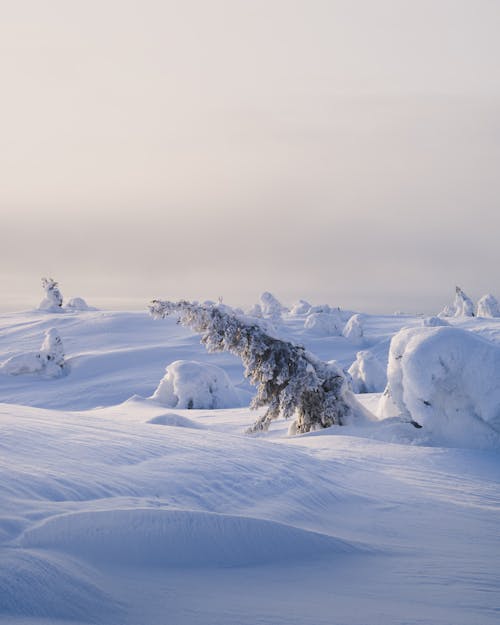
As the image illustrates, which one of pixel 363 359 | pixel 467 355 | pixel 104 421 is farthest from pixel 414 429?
pixel 363 359

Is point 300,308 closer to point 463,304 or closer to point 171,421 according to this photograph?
point 463,304

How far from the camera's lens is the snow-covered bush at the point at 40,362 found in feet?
106

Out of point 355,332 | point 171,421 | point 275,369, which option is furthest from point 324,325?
point 171,421

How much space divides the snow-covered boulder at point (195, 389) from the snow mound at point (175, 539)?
18.2 metres

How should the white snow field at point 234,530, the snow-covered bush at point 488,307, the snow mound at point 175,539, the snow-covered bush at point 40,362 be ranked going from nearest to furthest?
the white snow field at point 234,530 < the snow mound at point 175,539 < the snow-covered bush at point 40,362 < the snow-covered bush at point 488,307

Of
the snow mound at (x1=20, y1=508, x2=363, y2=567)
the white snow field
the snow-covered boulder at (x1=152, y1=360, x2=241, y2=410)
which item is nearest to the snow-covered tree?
the white snow field

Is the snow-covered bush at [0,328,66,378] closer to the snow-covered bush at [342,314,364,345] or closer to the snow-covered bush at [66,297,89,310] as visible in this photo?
the snow-covered bush at [342,314,364,345]

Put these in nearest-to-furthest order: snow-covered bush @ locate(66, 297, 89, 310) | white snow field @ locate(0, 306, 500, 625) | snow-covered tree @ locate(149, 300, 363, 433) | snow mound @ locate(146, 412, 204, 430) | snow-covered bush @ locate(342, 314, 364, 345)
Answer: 1. white snow field @ locate(0, 306, 500, 625)
2. snow mound @ locate(146, 412, 204, 430)
3. snow-covered tree @ locate(149, 300, 363, 433)
4. snow-covered bush @ locate(342, 314, 364, 345)
5. snow-covered bush @ locate(66, 297, 89, 310)

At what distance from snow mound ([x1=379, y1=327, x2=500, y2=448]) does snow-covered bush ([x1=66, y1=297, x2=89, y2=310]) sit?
4619 cm

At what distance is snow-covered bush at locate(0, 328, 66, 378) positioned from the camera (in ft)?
106

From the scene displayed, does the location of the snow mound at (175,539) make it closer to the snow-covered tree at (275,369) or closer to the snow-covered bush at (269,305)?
the snow-covered tree at (275,369)

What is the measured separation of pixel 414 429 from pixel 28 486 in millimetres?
7065

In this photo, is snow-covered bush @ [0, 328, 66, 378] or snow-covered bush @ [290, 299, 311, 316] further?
snow-covered bush @ [290, 299, 311, 316]

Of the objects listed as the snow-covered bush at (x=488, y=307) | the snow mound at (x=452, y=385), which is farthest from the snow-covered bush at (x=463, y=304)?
the snow mound at (x=452, y=385)
